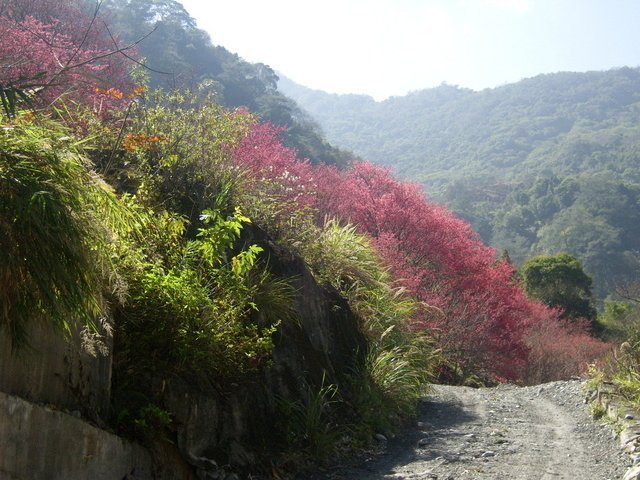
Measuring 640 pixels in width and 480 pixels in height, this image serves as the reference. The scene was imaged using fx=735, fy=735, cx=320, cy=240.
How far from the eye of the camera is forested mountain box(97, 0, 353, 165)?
146 ft

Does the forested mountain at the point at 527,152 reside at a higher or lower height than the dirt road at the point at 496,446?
higher

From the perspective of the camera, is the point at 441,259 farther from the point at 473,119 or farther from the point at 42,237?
the point at 473,119

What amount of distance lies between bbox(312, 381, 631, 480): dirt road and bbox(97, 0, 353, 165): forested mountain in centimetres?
2980

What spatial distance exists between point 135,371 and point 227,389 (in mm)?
1002

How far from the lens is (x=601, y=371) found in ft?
43.1

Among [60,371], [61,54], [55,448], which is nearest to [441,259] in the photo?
[61,54]

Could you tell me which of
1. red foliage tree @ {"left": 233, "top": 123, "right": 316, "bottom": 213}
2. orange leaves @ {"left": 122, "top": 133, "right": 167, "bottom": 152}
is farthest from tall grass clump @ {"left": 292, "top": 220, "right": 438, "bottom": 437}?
orange leaves @ {"left": 122, "top": 133, "right": 167, "bottom": 152}

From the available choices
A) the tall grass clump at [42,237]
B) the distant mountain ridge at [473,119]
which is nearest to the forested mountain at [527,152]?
the distant mountain ridge at [473,119]

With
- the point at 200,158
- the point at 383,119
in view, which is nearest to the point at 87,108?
the point at 200,158

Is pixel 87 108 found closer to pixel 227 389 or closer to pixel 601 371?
pixel 227 389

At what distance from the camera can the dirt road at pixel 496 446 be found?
7.36 meters

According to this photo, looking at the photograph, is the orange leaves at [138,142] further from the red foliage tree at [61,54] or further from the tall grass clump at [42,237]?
the tall grass clump at [42,237]

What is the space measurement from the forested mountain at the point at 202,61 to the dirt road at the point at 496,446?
29796mm

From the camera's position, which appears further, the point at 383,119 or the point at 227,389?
the point at 383,119
